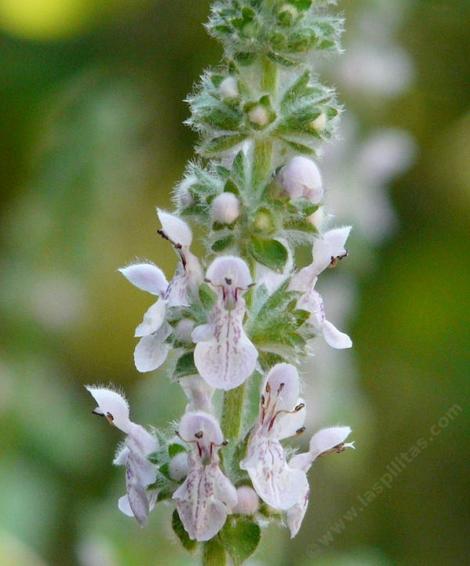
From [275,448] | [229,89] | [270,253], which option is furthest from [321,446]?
[229,89]

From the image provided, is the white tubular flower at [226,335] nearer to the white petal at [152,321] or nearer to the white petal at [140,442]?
the white petal at [152,321]

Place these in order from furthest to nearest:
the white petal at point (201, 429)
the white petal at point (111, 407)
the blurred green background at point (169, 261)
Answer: the blurred green background at point (169, 261) → the white petal at point (111, 407) → the white petal at point (201, 429)

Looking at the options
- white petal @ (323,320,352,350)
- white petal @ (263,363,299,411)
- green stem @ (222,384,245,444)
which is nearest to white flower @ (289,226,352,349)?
white petal @ (323,320,352,350)

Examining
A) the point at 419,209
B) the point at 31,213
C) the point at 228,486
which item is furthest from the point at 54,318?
the point at 228,486

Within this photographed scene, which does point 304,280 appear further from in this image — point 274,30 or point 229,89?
point 274,30

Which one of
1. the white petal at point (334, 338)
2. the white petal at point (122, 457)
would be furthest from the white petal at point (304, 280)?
the white petal at point (122, 457)

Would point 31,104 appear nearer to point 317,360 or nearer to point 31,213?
point 31,213
